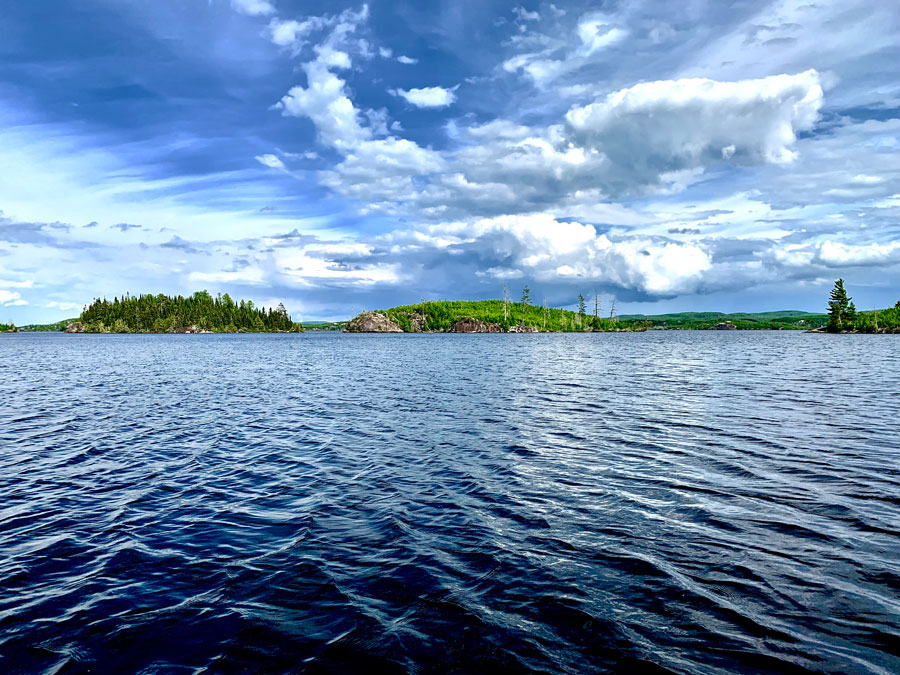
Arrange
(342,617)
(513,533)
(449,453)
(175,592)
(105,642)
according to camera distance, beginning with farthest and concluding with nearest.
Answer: (449,453)
(513,533)
(175,592)
(342,617)
(105,642)

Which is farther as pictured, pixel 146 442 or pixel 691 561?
pixel 146 442

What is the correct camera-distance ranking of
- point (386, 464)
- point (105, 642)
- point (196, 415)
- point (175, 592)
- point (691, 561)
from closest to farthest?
1. point (105, 642)
2. point (175, 592)
3. point (691, 561)
4. point (386, 464)
5. point (196, 415)

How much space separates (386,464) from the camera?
2425 cm

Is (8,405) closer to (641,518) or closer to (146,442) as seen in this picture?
(146,442)

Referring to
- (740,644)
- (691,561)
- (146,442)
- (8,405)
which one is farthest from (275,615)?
(8,405)

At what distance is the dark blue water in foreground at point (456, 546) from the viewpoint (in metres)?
9.98

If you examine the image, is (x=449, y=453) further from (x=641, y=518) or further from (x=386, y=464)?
(x=641, y=518)

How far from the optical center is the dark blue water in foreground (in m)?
9.98

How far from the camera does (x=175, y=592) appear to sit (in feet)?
40.5

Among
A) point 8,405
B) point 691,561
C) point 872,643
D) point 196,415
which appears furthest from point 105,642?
point 8,405

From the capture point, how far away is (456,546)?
580 inches

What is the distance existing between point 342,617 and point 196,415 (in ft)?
108

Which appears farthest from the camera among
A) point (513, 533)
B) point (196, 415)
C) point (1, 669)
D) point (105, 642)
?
point (196, 415)

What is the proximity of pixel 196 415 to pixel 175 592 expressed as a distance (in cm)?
2953
